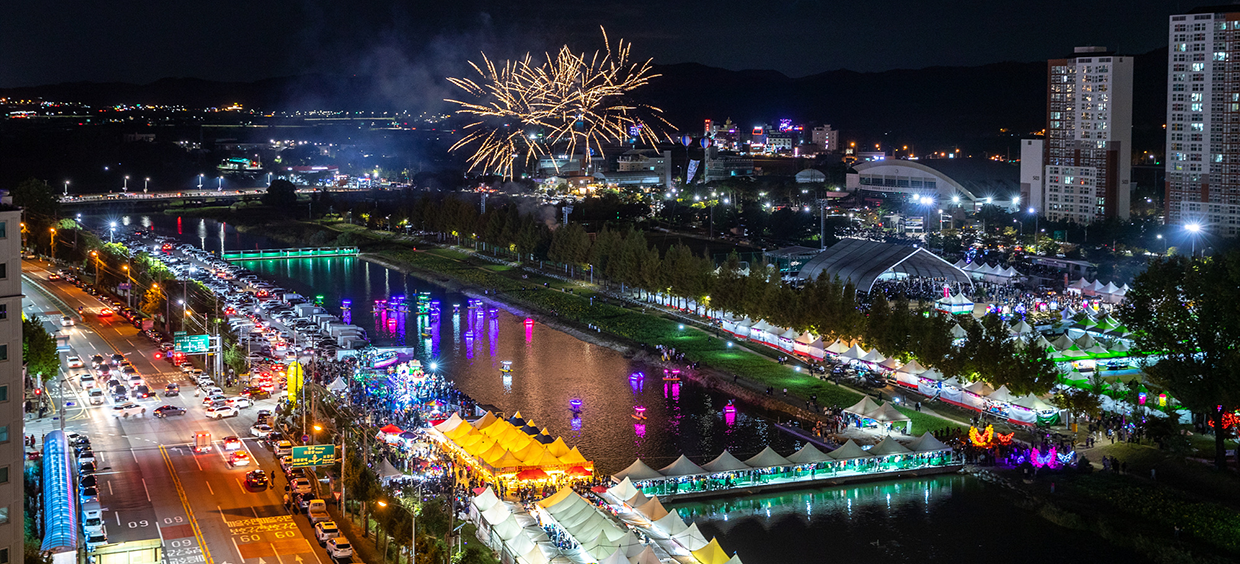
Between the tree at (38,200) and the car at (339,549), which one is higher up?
the tree at (38,200)

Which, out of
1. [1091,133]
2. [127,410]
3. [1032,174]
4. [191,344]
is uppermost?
[1091,133]

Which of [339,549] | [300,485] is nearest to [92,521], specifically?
[300,485]

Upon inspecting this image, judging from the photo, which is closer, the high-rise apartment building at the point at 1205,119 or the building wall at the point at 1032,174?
the high-rise apartment building at the point at 1205,119

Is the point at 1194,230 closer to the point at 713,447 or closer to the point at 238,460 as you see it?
the point at 713,447

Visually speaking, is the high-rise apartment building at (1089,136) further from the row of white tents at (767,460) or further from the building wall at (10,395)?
the building wall at (10,395)

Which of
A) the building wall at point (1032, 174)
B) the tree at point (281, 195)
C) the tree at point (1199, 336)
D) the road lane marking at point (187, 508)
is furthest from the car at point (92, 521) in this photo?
the tree at point (281, 195)

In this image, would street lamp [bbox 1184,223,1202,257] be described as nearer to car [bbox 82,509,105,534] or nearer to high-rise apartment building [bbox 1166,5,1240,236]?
high-rise apartment building [bbox 1166,5,1240,236]
